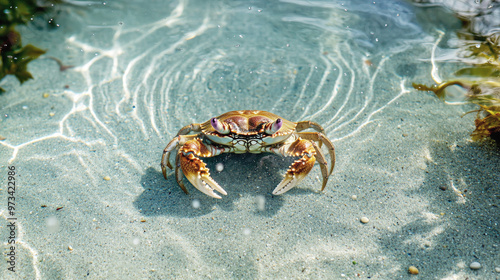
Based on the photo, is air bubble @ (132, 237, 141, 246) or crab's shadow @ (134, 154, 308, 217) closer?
air bubble @ (132, 237, 141, 246)

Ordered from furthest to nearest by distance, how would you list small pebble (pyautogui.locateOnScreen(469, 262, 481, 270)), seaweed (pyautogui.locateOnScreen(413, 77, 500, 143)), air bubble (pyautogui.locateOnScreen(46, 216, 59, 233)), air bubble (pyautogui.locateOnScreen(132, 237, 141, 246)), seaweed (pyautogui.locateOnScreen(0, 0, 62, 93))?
seaweed (pyautogui.locateOnScreen(0, 0, 62, 93)), seaweed (pyautogui.locateOnScreen(413, 77, 500, 143)), air bubble (pyautogui.locateOnScreen(46, 216, 59, 233)), air bubble (pyautogui.locateOnScreen(132, 237, 141, 246)), small pebble (pyautogui.locateOnScreen(469, 262, 481, 270))

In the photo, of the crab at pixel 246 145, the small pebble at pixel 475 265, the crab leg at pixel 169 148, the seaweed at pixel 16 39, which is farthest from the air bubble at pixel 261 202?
the seaweed at pixel 16 39

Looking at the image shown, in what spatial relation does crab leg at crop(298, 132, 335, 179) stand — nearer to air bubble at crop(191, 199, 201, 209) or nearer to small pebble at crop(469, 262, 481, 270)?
air bubble at crop(191, 199, 201, 209)

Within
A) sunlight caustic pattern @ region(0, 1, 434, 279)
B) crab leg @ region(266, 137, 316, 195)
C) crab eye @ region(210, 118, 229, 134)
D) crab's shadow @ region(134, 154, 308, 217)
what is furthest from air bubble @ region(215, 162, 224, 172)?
crab leg @ region(266, 137, 316, 195)

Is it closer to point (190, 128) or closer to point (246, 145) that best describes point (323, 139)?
Result: point (246, 145)

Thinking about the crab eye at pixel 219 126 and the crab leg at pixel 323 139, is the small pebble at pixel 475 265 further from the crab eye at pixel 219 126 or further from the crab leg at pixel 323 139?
the crab eye at pixel 219 126

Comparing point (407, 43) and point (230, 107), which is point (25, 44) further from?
point (407, 43)

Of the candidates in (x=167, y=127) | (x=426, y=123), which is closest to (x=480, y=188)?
(x=426, y=123)
